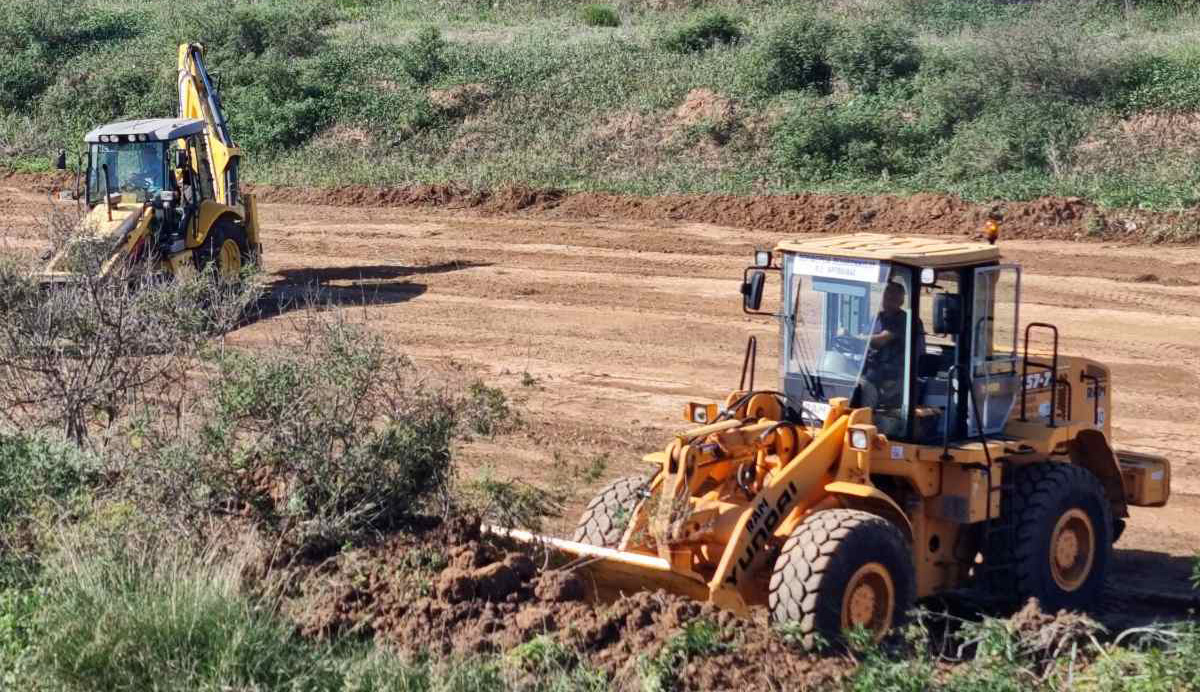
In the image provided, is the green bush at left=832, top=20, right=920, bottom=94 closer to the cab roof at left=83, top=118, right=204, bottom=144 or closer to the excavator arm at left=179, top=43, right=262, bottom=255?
the excavator arm at left=179, top=43, right=262, bottom=255

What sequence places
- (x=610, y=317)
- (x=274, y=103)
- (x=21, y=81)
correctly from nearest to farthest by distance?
(x=610, y=317) < (x=274, y=103) < (x=21, y=81)

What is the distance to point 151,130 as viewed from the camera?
18.5 metres

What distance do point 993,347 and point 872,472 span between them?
3.80 feet

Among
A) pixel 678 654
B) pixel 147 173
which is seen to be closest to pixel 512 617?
pixel 678 654

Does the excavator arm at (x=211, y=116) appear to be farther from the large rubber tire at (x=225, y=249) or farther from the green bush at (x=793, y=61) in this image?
the green bush at (x=793, y=61)

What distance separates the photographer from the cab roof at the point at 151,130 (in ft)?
60.0

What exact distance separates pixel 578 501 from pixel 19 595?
4770mm

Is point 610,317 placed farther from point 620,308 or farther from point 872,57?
point 872,57

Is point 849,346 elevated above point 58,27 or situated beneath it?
situated beneath

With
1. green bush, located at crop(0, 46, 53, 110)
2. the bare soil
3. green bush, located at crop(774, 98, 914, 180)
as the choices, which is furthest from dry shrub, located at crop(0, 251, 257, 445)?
green bush, located at crop(0, 46, 53, 110)

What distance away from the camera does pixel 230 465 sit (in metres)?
8.58

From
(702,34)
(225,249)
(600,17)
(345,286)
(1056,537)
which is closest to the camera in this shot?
(1056,537)

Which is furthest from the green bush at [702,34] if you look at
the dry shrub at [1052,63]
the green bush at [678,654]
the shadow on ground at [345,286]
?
the green bush at [678,654]

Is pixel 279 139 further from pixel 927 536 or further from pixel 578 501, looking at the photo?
pixel 927 536
